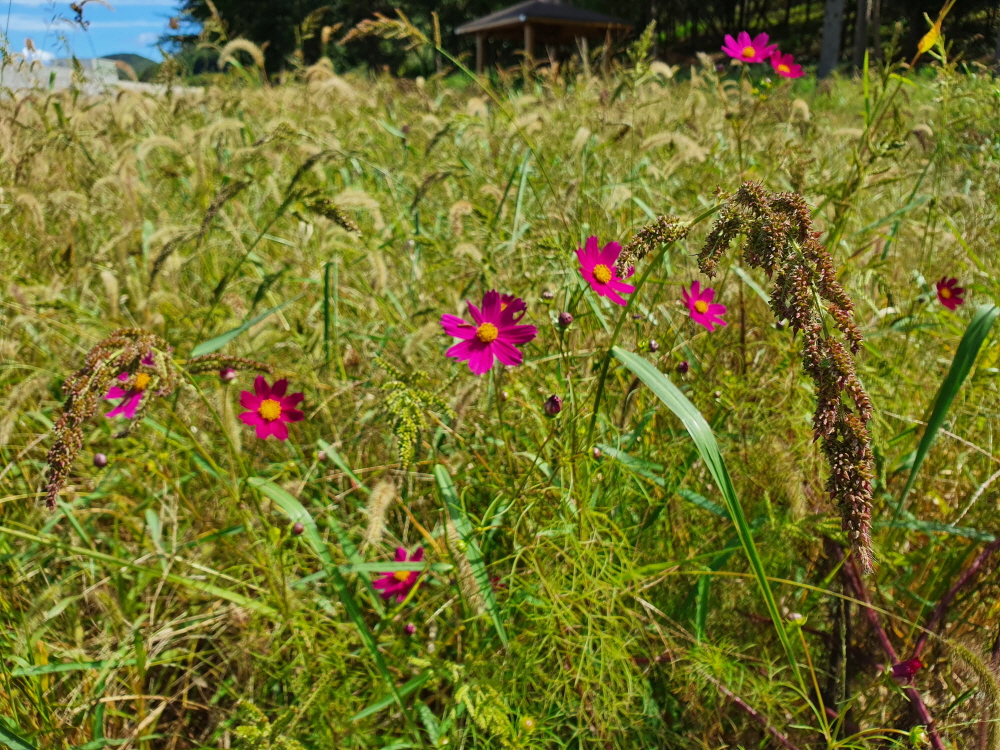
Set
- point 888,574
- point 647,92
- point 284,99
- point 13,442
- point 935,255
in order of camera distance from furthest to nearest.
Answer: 1. point 284,99
2. point 647,92
3. point 935,255
4. point 13,442
5. point 888,574

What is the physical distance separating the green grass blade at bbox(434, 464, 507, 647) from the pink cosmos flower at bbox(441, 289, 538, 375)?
216 millimetres

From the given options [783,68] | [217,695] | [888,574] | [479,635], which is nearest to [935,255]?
[783,68]

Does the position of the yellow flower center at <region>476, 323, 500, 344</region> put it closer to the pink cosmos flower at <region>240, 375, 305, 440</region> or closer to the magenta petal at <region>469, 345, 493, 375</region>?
the magenta petal at <region>469, 345, 493, 375</region>

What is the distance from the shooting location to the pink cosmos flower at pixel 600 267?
3.75ft

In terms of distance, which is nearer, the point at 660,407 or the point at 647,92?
the point at 660,407

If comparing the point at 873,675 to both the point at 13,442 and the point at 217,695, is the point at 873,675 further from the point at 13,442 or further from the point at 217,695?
the point at 13,442

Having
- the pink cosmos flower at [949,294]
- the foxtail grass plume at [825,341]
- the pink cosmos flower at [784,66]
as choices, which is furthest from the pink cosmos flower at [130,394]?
the pink cosmos flower at [784,66]

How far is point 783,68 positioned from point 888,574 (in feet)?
4.40

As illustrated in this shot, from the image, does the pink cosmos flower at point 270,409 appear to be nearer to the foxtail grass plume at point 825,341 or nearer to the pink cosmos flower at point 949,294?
the foxtail grass plume at point 825,341

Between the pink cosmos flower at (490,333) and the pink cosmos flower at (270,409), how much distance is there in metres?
0.41

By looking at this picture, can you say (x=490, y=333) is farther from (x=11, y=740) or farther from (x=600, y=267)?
(x=11, y=740)

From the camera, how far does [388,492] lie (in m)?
1.15

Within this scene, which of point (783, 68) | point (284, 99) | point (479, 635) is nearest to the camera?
point (479, 635)

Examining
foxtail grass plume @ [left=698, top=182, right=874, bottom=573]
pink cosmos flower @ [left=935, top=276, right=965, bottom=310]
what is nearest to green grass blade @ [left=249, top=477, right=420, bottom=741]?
foxtail grass plume @ [left=698, top=182, right=874, bottom=573]
